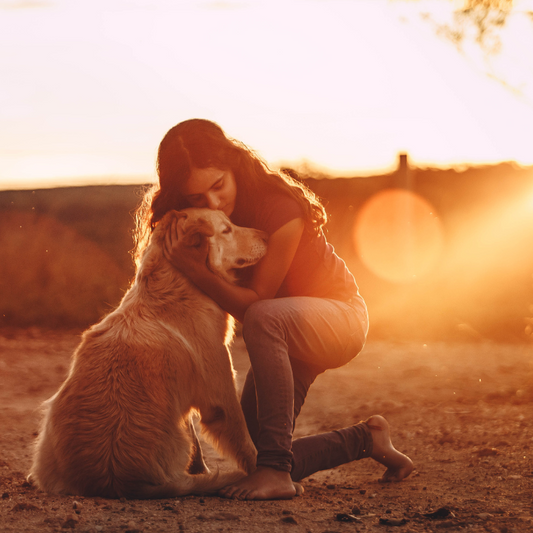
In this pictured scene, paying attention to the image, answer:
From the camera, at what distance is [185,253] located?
2.96m

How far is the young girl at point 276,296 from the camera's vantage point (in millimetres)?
2648

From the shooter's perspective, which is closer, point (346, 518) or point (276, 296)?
point (346, 518)

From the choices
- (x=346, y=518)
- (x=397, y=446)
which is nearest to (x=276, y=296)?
(x=346, y=518)

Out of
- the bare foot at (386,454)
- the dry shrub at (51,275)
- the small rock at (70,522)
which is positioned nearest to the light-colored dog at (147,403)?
the small rock at (70,522)

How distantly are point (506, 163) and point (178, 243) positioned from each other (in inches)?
293

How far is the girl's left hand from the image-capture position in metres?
2.92

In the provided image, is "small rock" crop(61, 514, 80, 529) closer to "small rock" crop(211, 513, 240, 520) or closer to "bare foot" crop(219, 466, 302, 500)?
"small rock" crop(211, 513, 240, 520)

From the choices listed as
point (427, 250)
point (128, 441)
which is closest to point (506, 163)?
point (427, 250)

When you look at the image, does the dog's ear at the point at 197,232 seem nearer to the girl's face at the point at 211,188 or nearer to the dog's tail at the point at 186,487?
the girl's face at the point at 211,188

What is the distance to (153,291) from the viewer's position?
2.88 m

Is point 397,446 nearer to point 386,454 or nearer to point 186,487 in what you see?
point 386,454

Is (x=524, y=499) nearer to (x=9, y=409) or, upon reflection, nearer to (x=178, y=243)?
(x=178, y=243)

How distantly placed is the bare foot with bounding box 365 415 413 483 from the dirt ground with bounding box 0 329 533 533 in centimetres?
6

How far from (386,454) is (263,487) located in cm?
80
